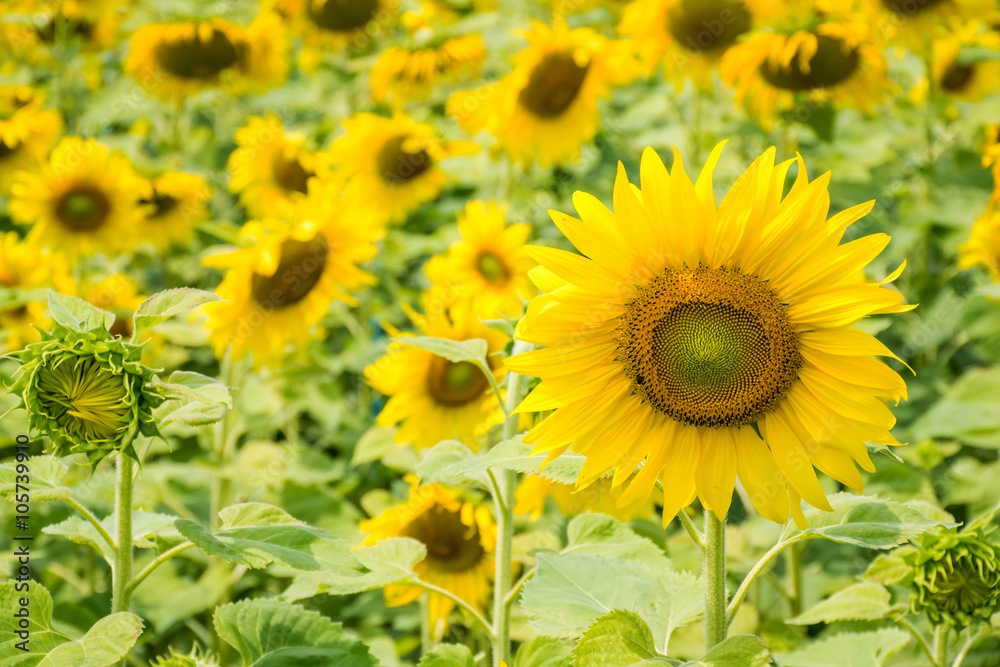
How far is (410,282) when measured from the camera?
148 inches

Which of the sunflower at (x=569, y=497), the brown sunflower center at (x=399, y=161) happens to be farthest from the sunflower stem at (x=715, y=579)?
the brown sunflower center at (x=399, y=161)

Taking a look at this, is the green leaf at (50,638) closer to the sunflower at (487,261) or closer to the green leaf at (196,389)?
the green leaf at (196,389)

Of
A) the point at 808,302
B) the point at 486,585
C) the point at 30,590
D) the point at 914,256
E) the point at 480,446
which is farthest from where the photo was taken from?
the point at 914,256

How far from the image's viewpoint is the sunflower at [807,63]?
2711 mm

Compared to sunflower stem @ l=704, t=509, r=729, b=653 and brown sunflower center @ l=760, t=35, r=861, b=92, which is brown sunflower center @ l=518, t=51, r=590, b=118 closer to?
brown sunflower center @ l=760, t=35, r=861, b=92

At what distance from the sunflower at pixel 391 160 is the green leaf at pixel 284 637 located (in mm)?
1762

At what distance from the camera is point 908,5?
2969 mm

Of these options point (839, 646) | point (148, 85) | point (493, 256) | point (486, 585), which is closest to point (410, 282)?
point (493, 256)

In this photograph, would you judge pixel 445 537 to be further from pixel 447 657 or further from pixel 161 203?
pixel 161 203

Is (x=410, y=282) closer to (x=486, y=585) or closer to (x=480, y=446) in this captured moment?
(x=480, y=446)

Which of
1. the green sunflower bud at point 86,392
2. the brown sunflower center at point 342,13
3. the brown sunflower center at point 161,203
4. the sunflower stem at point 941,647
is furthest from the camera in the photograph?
the brown sunflower center at point 342,13

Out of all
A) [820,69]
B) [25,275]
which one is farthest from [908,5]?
[25,275]

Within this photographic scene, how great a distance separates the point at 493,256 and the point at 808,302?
1625mm

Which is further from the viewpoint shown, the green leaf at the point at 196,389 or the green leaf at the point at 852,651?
the green leaf at the point at 852,651
